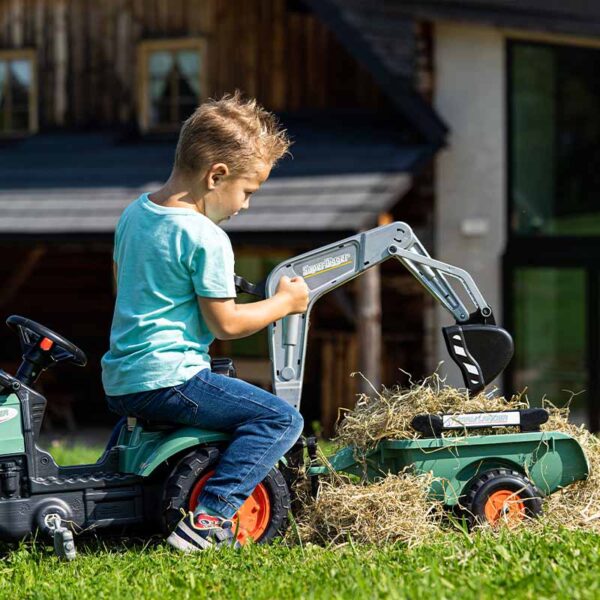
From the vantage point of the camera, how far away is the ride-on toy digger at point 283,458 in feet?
15.0

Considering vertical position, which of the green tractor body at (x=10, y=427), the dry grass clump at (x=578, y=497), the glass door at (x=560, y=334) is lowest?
the glass door at (x=560, y=334)

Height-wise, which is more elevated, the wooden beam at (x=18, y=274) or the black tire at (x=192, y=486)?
→ the black tire at (x=192, y=486)

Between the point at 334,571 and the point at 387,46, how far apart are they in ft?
32.0

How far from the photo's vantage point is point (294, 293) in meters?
4.69

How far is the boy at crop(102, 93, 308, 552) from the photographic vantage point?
177 inches

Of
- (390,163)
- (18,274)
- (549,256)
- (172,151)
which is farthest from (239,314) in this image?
(18,274)

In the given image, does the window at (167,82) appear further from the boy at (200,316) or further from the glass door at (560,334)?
the boy at (200,316)

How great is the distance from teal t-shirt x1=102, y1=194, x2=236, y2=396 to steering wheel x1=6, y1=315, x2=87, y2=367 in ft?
0.79

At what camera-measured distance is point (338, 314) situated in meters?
14.1

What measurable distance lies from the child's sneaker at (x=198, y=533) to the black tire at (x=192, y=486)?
76mm

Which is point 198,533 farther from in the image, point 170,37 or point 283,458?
point 170,37

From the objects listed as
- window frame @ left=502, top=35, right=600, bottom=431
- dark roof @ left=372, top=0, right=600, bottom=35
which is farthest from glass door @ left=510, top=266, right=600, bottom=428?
dark roof @ left=372, top=0, right=600, bottom=35

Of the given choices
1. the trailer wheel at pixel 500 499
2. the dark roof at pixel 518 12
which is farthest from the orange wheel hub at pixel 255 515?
the dark roof at pixel 518 12

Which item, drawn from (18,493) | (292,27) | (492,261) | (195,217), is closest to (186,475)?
(18,493)
